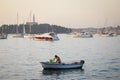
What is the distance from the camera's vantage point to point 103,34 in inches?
2717

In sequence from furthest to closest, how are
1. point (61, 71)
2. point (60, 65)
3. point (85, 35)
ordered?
1. point (85, 35)
2. point (60, 65)
3. point (61, 71)

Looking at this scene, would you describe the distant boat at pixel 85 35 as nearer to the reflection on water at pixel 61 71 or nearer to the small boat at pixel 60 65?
the small boat at pixel 60 65

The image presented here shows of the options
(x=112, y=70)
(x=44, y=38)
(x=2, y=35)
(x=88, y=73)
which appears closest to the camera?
(x=88, y=73)

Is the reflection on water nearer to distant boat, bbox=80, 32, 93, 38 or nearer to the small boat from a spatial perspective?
the small boat

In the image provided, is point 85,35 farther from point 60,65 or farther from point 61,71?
point 61,71

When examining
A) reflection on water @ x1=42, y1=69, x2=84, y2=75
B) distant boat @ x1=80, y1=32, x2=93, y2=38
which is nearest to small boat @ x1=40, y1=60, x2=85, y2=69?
reflection on water @ x1=42, y1=69, x2=84, y2=75

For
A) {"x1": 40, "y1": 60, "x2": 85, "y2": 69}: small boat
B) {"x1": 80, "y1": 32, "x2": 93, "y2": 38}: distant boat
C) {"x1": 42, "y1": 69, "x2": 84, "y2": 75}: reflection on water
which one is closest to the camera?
{"x1": 42, "y1": 69, "x2": 84, "y2": 75}: reflection on water

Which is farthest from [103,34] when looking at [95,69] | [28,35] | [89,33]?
[95,69]

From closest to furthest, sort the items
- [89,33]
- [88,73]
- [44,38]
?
1. [88,73]
2. [44,38]
3. [89,33]

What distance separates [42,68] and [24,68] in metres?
0.87

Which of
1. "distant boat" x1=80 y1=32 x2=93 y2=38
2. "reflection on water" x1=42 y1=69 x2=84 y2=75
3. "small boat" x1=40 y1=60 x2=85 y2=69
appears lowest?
"reflection on water" x1=42 y1=69 x2=84 y2=75

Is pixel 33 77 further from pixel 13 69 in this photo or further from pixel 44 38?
pixel 44 38

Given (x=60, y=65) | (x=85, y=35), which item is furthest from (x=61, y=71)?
(x=85, y=35)

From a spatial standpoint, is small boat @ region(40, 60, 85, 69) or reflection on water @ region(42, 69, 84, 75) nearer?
reflection on water @ region(42, 69, 84, 75)
